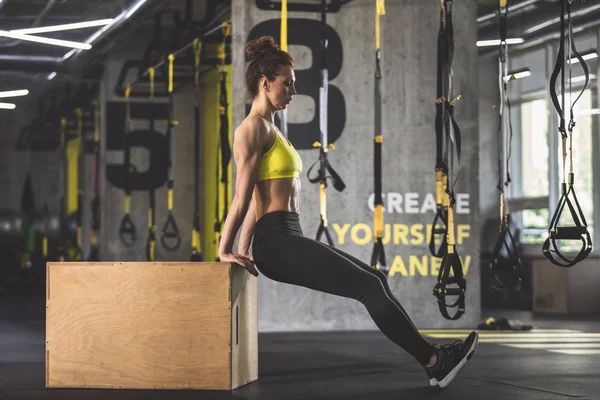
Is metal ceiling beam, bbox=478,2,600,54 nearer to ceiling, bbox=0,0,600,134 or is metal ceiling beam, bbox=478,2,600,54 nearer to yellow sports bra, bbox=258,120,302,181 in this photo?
ceiling, bbox=0,0,600,134

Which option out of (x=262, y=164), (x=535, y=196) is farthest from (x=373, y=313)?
(x=535, y=196)

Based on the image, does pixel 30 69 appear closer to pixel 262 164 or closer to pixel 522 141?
pixel 522 141

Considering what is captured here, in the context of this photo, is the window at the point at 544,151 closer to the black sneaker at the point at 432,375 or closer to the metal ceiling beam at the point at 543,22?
the metal ceiling beam at the point at 543,22

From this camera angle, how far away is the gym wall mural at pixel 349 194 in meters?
7.60

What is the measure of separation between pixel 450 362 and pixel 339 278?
0.58m

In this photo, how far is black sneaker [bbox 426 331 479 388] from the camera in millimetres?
3947

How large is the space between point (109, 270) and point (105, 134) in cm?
1058

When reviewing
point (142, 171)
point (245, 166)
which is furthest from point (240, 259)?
point (142, 171)

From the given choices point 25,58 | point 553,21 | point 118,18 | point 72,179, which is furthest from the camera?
point 72,179

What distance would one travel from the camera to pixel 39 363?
532cm

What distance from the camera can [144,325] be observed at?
165 inches

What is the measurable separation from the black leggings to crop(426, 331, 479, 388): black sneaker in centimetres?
6

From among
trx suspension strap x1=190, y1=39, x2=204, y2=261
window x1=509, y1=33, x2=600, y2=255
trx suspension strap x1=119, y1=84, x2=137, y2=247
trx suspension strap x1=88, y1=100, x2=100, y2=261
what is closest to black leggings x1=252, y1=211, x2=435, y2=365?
trx suspension strap x1=190, y1=39, x2=204, y2=261

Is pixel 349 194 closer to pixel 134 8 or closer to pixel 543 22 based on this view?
pixel 134 8
